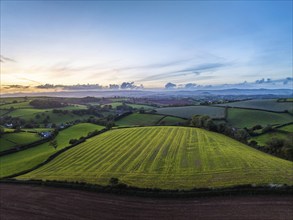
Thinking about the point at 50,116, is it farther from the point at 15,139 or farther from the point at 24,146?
the point at 24,146

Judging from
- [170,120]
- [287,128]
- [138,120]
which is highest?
[170,120]

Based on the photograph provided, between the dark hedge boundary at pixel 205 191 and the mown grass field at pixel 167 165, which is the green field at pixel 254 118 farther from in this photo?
the dark hedge boundary at pixel 205 191

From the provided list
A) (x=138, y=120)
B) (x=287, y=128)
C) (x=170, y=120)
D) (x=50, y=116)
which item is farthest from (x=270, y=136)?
(x=50, y=116)

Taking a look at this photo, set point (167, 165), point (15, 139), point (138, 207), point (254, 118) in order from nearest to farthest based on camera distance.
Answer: point (138, 207), point (167, 165), point (15, 139), point (254, 118)

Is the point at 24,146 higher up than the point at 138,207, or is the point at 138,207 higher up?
the point at 138,207

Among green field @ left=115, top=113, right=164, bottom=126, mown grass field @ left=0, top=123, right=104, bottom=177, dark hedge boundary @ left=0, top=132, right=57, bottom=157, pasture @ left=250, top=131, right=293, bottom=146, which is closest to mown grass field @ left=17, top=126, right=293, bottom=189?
mown grass field @ left=0, top=123, right=104, bottom=177

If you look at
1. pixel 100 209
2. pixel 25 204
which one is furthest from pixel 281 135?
pixel 25 204

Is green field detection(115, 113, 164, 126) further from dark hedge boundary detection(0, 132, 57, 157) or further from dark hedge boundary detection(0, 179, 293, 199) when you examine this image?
dark hedge boundary detection(0, 179, 293, 199)
